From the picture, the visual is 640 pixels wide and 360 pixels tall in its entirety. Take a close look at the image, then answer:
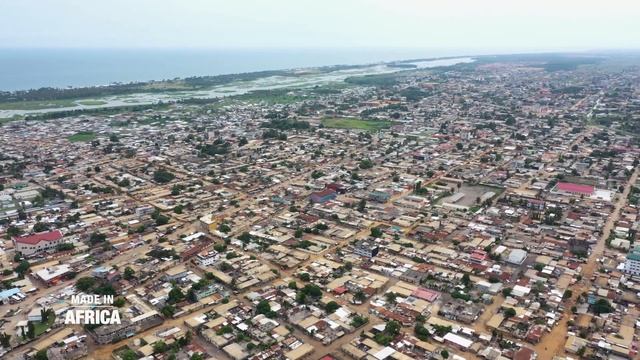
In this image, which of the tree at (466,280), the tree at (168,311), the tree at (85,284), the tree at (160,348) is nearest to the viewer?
the tree at (160,348)

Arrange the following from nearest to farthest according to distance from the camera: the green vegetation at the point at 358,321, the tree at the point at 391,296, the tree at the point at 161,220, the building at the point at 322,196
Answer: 1. the green vegetation at the point at 358,321
2. the tree at the point at 391,296
3. the tree at the point at 161,220
4. the building at the point at 322,196

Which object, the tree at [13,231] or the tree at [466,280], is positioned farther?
the tree at [13,231]

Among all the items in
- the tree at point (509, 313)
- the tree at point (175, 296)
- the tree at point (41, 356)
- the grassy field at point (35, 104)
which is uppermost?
the grassy field at point (35, 104)

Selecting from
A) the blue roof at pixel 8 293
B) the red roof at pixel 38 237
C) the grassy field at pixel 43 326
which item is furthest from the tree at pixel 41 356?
the red roof at pixel 38 237

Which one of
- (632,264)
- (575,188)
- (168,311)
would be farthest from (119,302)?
(575,188)

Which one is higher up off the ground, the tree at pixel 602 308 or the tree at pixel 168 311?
the tree at pixel 168 311

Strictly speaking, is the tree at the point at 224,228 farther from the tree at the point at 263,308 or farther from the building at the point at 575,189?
the building at the point at 575,189
